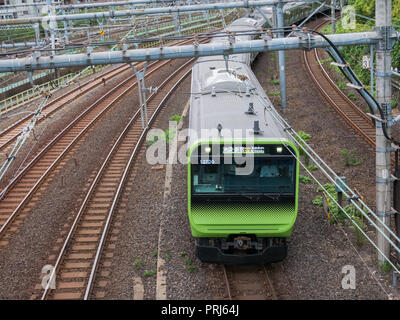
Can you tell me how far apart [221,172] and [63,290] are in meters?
3.83

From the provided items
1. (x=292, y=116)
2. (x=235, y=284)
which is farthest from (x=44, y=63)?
→ (x=292, y=116)

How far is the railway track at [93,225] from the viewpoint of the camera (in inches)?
409

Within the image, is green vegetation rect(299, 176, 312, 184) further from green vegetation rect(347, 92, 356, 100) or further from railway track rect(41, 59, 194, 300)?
green vegetation rect(347, 92, 356, 100)

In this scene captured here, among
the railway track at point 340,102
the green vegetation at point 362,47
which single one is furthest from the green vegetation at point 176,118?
the green vegetation at point 362,47

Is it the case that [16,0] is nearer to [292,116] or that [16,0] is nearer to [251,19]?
[251,19]

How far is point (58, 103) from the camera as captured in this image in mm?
23500

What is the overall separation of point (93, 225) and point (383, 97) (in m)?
7.21

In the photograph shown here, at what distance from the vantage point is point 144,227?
12562 mm

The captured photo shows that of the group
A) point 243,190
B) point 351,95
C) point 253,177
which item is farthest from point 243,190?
point 351,95

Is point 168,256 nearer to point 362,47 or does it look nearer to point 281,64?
point 281,64

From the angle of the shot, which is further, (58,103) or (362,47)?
(362,47)

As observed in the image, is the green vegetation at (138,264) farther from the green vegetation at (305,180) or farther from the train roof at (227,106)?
the green vegetation at (305,180)

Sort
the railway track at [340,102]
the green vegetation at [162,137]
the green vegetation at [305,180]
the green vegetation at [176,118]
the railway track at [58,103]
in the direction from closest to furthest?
the green vegetation at [305,180], the railway track at [340,102], the green vegetation at [162,137], the railway track at [58,103], the green vegetation at [176,118]

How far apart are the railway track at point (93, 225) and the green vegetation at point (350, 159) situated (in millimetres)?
6443
